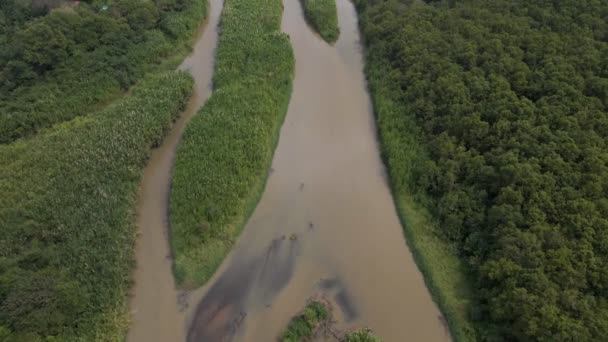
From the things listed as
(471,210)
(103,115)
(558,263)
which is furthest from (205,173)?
(558,263)

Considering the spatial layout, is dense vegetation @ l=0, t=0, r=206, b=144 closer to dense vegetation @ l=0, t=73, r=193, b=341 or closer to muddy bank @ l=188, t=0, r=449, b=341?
dense vegetation @ l=0, t=73, r=193, b=341

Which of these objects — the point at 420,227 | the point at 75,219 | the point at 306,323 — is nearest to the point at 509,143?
the point at 420,227

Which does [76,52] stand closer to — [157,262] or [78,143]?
[78,143]

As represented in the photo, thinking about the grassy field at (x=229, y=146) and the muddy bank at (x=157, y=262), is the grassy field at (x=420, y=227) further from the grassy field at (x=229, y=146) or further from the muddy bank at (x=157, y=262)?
the muddy bank at (x=157, y=262)

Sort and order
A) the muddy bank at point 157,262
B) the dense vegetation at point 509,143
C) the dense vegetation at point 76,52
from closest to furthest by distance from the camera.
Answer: the dense vegetation at point 509,143 < the muddy bank at point 157,262 < the dense vegetation at point 76,52

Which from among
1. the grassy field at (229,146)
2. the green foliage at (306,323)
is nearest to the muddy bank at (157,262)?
the grassy field at (229,146)

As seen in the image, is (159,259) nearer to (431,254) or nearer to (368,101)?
(431,254)
